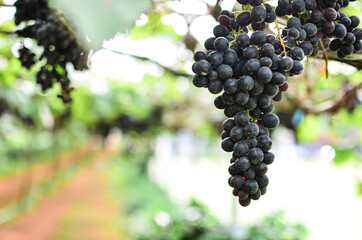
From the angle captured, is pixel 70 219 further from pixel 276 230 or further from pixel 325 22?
pixel 325 22

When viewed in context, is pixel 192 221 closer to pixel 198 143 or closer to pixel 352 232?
pixel 352 232

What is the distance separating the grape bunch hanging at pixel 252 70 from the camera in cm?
92

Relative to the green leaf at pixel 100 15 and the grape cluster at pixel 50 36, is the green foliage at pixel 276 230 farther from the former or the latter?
the green leaf at pixel 100 15

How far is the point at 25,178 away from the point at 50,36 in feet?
47.5

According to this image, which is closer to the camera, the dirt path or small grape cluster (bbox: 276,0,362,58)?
small grape cluster (bbox: 276,0,362,58)

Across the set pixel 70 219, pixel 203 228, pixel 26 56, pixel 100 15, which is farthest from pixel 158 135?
pixel 100 15

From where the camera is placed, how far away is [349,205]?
11047mm

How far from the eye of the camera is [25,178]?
47.7ft

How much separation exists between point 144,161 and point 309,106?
11742mm

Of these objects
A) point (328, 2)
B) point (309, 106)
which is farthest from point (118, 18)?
point (309, 106)

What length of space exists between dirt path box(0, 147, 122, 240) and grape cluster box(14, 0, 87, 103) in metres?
6.45

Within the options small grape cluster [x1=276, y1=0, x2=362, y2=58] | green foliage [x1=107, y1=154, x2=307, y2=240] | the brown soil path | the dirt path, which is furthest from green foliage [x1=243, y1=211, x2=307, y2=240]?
the brown soil path

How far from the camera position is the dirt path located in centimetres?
777

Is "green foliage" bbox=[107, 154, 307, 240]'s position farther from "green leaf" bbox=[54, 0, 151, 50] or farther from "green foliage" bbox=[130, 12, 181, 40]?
"green leaf" bbox=[54, 0, 151, 50]
